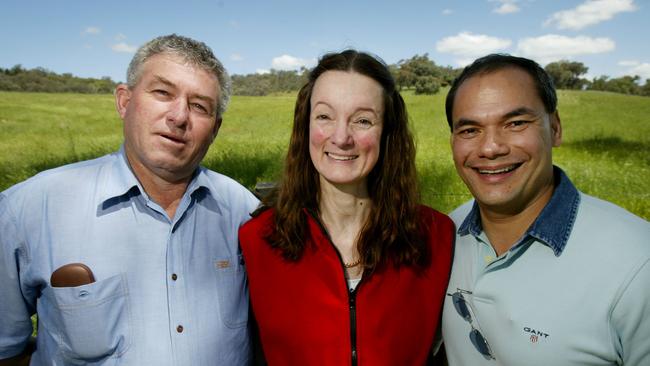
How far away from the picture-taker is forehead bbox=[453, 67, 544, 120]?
2215 mm

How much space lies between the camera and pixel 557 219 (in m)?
2.02

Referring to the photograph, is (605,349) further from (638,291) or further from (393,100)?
(393,100)

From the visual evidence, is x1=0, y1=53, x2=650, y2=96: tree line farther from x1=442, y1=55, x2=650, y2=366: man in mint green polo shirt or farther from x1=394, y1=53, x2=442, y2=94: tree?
x1=442, y1=55, x2=650, y2=366: man in mint green polo shirt

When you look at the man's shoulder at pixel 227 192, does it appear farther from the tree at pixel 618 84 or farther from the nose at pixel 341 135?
the tree at pixel 618 84

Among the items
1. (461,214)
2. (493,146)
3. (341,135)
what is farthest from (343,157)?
(461,214)

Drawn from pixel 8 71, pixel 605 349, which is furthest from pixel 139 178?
pixel 8 71

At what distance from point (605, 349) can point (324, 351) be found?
132 cm

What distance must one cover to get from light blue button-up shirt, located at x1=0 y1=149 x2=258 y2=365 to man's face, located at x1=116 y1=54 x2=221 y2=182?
5.4 inches

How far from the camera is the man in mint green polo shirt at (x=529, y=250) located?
1814mm

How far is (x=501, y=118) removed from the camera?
2.23 metres

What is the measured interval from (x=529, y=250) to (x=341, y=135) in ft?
3.79

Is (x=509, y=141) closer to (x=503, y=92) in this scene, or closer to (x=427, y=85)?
(x=503, y=92)

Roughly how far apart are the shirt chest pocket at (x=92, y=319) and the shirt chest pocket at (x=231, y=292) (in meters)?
0.49

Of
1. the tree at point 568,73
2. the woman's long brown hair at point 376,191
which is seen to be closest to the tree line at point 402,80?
the tree at point 568,73
